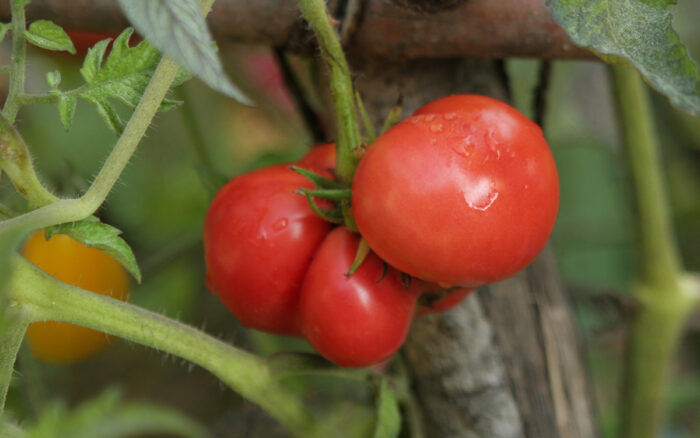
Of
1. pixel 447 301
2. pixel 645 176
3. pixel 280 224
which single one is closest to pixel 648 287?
pixel 645 176

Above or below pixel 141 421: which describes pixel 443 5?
above

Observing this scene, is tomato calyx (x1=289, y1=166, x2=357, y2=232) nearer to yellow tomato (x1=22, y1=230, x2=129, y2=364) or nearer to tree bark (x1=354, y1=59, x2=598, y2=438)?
tree bark (x1=354, y1=59, x2=598, y2=438)

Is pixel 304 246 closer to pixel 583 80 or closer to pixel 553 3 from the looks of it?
pixel 553 3

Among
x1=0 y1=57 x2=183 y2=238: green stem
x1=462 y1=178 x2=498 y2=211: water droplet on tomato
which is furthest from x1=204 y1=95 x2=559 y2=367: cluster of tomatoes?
x1=0 y1=57 x2=183 y2=238: green stem

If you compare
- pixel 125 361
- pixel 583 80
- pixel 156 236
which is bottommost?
pixel 583 80

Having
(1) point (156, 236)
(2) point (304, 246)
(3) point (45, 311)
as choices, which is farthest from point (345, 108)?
(1) point (156, 236)

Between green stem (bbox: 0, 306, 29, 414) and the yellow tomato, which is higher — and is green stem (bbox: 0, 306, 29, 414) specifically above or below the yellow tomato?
above
